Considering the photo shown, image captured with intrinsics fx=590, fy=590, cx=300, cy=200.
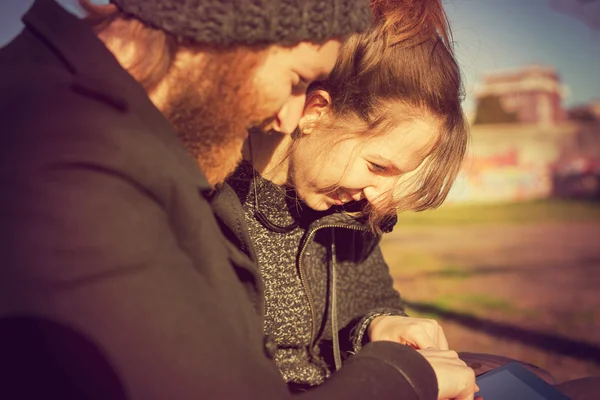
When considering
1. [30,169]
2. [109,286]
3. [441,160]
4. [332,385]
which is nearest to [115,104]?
[30,169]

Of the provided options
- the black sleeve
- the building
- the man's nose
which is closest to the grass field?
the man's nose

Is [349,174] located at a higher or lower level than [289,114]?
lower

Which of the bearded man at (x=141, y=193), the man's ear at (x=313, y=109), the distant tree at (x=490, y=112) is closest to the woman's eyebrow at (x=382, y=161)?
the man's ear at (x=313, y=109)

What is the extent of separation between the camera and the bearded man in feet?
3.14

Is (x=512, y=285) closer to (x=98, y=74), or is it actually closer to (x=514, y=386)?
(x=514, y=386)

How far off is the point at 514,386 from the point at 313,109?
3.66 feet

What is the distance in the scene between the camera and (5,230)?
0.95m

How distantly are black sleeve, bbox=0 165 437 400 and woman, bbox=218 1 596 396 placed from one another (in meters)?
0.78

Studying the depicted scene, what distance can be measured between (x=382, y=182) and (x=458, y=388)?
2.61ft

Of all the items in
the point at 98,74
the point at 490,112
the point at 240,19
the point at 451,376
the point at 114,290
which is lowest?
the point at 490,112

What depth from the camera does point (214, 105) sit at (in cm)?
132

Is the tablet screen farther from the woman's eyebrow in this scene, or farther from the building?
the building

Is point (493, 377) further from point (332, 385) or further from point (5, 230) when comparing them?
point (5, 230)

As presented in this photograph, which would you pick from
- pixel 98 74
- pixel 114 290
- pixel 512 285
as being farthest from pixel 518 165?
pixel 114 290
